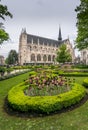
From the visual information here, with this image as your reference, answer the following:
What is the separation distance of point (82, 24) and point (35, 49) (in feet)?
314

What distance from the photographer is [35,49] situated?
118m

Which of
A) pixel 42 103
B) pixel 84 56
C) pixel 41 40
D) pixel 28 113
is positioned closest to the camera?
pixel 42 103

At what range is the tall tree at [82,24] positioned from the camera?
16.7 metres

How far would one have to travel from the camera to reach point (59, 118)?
8.04 metres

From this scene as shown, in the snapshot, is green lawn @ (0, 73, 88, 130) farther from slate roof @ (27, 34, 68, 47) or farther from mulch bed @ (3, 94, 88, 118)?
slate roof @ (27, 34, 68, 47)

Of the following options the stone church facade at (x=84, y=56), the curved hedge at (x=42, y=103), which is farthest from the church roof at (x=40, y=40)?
the curved hedge at (x=42, y=103)

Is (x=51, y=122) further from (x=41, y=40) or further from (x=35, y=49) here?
(x=41, y=40)

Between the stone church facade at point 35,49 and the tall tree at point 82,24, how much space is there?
71269mm

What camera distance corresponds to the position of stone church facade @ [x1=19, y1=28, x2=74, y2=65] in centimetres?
11086

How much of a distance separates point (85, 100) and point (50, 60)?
4522 inches

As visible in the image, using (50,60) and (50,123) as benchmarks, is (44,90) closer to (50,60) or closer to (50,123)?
(50,123)

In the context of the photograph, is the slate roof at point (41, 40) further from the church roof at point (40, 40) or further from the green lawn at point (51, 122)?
the green lawn at point (51, 122)

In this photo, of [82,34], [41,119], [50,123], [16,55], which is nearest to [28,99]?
[41,119]

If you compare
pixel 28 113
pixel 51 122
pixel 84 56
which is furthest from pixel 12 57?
pixel 51 122
